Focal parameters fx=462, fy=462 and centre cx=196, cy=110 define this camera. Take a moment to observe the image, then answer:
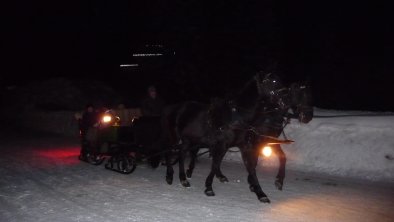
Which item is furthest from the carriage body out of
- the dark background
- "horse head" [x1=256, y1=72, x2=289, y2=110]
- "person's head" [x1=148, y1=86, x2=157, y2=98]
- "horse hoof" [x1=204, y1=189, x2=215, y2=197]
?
the dark background

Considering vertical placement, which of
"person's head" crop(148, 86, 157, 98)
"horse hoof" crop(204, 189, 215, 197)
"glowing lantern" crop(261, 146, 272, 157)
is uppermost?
"person's head" crop(148, 86, 157, 98)

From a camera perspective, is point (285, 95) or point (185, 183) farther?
point (185, 183)

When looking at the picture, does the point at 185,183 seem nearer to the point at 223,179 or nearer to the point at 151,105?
the point at 223,179

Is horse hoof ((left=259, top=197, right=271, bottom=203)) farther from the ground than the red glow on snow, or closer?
closer

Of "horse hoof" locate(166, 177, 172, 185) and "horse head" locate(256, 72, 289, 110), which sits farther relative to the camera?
"horse hoof" locate(166, 177, 172, 185)

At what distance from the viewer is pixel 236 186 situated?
9688 mm

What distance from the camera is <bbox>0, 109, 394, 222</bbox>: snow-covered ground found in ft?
24.8

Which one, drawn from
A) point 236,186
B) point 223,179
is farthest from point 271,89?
point 223,179

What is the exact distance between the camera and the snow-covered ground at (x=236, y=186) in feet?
24.8

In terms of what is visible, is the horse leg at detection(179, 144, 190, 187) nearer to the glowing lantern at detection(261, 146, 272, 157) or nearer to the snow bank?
the glowing lantern at detection(261, 146, 272, 157)

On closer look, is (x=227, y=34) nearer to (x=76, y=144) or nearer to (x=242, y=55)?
(x=242, y=55)

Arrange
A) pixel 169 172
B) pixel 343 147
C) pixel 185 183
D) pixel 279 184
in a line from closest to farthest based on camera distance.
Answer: pixel 279 184, pixel 185 183, pixel 169 172, pixel 343 147

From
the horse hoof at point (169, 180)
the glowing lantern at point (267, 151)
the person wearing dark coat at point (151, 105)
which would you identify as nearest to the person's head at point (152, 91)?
the person wearing dark coat at point (151, 105)

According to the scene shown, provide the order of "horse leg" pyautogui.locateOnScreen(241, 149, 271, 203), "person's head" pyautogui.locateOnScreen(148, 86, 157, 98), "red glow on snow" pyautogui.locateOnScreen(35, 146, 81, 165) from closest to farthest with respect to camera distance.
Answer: "horse leg" pyautogui.locateOnScreen(241, 149, 271, 203) → "person's head" pyautogui.locateOnScreen(148, 86, 157, 98) → "red glow on snow" pyautogui.locateOnScreen(35, 146, 81, 165)
